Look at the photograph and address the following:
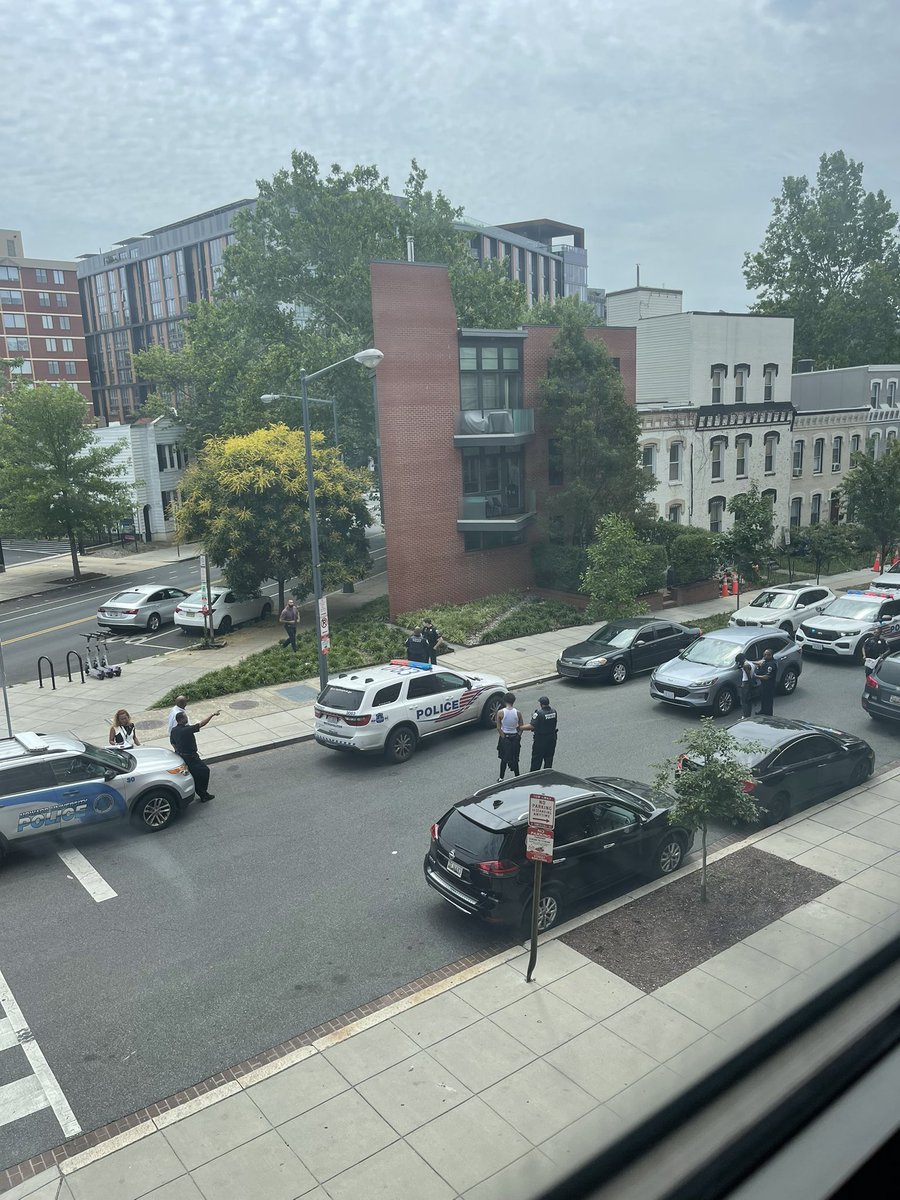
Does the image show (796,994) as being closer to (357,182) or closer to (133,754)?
(133,754)

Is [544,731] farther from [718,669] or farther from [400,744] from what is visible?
[718,669]

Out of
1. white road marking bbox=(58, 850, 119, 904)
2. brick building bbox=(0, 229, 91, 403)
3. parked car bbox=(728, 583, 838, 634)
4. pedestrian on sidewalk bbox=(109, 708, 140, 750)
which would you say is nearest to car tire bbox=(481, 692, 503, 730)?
pedestrian on sidewalk bbox=(109, 708, 140, 750)

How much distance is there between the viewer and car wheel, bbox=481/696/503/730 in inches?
642

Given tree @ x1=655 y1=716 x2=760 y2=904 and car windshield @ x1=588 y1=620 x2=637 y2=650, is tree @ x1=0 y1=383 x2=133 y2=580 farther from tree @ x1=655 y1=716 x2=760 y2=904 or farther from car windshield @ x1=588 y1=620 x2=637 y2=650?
tree @ x1=655 y1=716 x2=760 y2=904

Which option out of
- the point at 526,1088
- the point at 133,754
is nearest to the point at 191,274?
the point at 133,754

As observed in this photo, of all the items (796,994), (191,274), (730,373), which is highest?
(191,274)

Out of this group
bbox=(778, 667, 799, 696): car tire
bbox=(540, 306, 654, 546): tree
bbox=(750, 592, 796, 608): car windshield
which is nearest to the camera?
bbox=(778, 667, 799, 696): car tire

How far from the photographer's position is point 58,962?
27.5ft

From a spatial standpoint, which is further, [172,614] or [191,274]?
[191,274]

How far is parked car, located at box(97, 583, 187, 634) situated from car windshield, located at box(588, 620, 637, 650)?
44.2 feet

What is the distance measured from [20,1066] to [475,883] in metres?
3.97

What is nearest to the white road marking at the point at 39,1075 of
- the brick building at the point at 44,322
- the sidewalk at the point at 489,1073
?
the sidewalk at the point at 489,1073

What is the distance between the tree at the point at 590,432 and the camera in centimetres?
2777

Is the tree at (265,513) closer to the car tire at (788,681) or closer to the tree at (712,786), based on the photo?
the car tire at (788,681)
